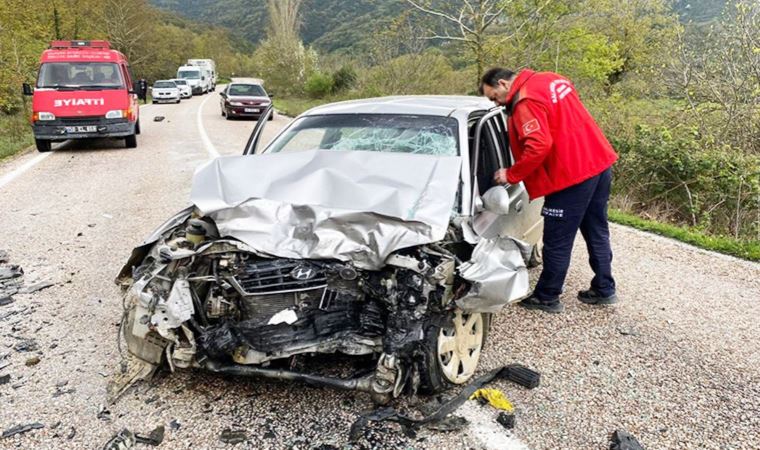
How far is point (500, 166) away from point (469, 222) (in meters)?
1.34

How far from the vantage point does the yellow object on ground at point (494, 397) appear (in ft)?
9.82

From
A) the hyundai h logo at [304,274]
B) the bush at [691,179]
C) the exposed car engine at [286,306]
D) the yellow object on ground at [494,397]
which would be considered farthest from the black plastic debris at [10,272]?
the bush at [691,179]

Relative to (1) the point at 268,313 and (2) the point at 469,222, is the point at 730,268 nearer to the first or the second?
(2) the point at 469,222

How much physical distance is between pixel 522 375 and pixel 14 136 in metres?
16.3

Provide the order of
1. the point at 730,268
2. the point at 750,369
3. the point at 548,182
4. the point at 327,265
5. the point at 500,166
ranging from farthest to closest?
the point at 730,268, the point at 500,166, the point at 548,182, the point at 750,369, the point at 327,265

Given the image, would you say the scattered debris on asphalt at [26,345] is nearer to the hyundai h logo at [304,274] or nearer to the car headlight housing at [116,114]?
the hyundai h logo at [304,274]

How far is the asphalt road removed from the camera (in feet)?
9.09

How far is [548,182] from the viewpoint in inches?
154

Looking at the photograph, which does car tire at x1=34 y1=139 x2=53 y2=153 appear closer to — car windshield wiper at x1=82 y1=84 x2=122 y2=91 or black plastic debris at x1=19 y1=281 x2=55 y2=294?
car windshield wiper at x1=82 y1=84 x2=122 y2=91

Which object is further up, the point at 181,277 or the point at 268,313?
the point at 181,277

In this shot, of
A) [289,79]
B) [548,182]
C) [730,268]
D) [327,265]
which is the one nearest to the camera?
[327,265]

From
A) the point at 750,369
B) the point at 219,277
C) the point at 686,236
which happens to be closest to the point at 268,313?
the point at 219,277

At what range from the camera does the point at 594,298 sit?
4.48 m

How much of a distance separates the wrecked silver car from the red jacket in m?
0.63
